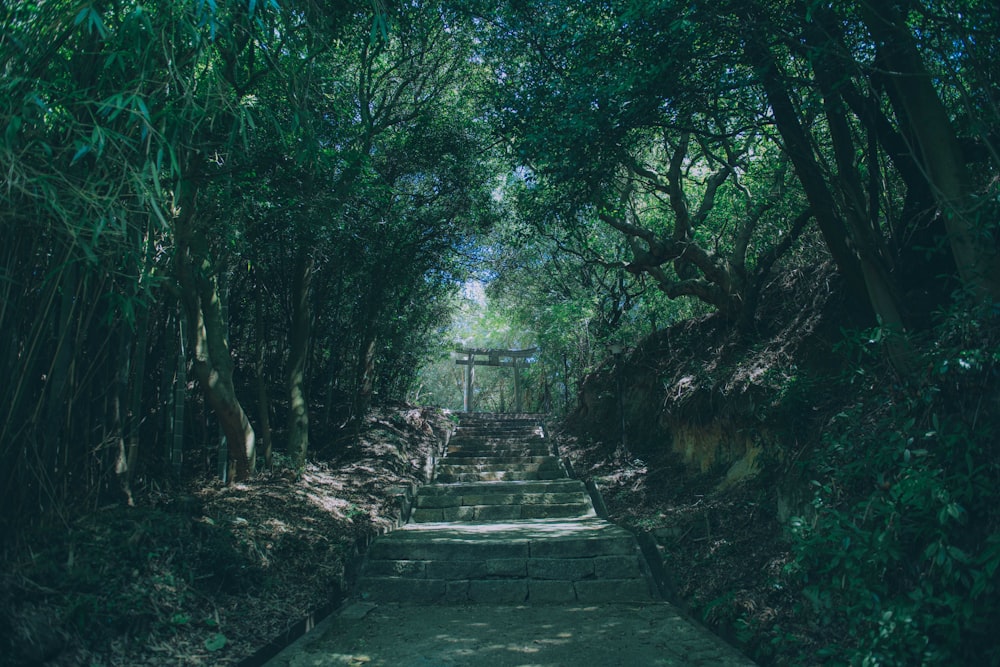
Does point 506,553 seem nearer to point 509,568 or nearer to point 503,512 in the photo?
point 509,568

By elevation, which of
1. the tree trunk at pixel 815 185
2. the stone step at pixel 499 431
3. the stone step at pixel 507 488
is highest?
the tree trunk at pixel 815 185

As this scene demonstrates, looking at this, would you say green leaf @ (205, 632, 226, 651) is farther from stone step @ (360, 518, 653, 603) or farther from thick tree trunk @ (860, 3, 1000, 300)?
thick tree trunk @ (860, 3, 1000, 300)

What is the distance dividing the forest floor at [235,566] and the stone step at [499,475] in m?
1.80

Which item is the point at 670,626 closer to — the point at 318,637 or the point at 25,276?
the point at 318,637

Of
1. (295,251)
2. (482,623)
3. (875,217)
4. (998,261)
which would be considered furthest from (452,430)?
(998,261)

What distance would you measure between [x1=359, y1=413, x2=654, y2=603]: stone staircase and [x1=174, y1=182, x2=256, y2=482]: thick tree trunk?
1579 millimetres

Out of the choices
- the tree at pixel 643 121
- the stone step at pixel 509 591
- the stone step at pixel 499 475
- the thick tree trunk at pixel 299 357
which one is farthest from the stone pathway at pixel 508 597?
the tree at pixel 643 121

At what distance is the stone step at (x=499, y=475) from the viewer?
369 inches

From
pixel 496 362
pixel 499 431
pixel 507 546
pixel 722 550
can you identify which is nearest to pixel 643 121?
pixel 722 550

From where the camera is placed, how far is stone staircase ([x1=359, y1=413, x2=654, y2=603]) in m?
5.32

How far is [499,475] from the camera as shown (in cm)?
948

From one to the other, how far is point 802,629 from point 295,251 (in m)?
5.97

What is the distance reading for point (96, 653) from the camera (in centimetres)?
319

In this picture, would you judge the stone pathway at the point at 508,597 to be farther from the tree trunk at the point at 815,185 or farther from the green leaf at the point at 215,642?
the tree trunk at the point at 815,185
